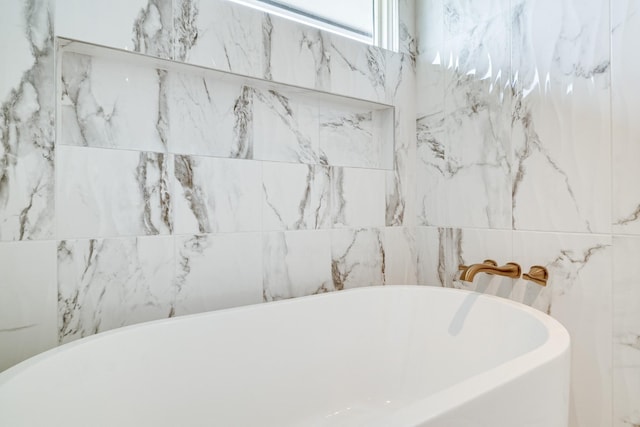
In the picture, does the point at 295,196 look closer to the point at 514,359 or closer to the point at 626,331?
the point at 514,359

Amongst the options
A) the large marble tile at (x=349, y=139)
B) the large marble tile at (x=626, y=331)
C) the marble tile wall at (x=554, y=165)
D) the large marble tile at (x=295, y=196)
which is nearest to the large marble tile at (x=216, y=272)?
the large marble tile at (x=295, y=196)

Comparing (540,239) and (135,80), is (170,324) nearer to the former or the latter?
(135,80)

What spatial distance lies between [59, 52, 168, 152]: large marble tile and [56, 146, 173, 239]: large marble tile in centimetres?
4

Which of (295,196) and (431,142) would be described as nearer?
(295,196)

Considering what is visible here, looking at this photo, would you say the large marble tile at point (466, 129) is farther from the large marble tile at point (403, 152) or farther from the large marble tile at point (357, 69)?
the large marble tile at point (357, 69)

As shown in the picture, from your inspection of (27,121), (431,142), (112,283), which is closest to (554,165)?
(431,142)

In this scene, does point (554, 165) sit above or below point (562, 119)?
below

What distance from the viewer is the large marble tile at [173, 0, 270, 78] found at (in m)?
1.20

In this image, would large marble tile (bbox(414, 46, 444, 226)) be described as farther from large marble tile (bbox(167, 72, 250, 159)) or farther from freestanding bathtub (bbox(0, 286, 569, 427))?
large marble tile (bbox(167, 72, 250, 159))

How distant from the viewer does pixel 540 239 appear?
1273mm

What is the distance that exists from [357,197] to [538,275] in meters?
0.78

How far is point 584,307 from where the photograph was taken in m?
1.16

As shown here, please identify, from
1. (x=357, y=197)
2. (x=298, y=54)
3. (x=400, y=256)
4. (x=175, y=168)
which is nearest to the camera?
(x=175, y=168)

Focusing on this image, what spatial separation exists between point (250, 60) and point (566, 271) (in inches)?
53.1
